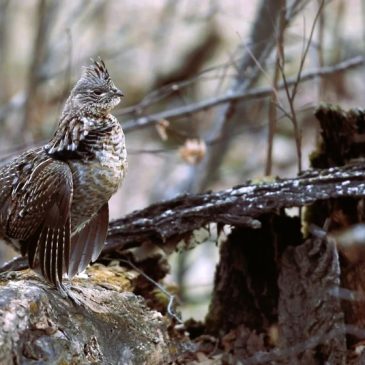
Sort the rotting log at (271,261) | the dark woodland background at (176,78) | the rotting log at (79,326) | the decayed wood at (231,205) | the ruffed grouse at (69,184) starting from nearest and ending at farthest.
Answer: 1. the rotting log at (79,326)
2. the ruffed grouse at (69,184)
3. the rotting log at (271,261)
4. the decayed wood at (231,205)
5. the dark woodland background at (176,78)

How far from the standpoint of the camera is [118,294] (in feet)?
15.1

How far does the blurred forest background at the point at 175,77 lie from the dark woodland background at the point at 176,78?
0.07 feet

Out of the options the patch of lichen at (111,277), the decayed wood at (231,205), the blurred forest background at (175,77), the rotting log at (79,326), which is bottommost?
the rotting log at (79,326)

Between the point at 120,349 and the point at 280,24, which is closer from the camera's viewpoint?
the point at 120,349

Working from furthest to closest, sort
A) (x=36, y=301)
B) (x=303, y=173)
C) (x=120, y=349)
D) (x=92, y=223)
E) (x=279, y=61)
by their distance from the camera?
(x=279, y=61)
(x=303, y=173)
(x=92, y=223)
(x=120, y=349)
(x=36, y=301)

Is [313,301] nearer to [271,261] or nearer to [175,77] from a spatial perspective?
[271,261]

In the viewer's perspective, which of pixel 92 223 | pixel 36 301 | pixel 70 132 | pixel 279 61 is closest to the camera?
pixel 36 301

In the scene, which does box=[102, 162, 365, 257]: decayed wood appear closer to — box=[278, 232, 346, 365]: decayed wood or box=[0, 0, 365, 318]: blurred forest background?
box=[278, 232, 346, 365]: decayed wood

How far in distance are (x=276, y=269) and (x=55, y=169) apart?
5.79 feet

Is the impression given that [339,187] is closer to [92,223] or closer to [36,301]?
[92,223]

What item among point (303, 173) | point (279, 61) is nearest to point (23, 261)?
point (303, 173)

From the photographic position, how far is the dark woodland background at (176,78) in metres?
9.91

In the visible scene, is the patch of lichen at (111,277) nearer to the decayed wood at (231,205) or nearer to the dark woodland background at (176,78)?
the decayed wood at (231,205)

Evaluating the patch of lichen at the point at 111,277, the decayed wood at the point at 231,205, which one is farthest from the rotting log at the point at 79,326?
the decayed wood at the point at 231,205
